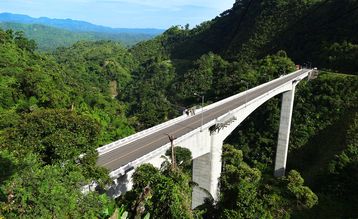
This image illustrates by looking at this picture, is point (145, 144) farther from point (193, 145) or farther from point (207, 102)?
point (207, 102)

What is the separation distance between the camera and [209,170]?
118ft

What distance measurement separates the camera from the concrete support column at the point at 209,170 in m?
35.8

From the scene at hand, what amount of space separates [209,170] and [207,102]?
37709 mm

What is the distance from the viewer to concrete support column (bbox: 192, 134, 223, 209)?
117 feet

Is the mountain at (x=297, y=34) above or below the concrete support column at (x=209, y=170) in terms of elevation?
above

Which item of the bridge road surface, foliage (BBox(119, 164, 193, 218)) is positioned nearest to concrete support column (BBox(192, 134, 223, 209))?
the bridge road surface

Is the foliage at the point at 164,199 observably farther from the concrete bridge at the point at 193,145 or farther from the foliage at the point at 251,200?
the concrete bridge at the point at 193,145

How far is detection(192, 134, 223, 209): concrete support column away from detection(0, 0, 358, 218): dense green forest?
5.21ft

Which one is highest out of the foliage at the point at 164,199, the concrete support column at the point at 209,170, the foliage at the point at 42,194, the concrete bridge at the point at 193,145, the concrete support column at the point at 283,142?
the foliage at the point at 42,194

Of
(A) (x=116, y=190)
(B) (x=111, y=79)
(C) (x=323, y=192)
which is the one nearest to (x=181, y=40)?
(B) (x=111, y=79)

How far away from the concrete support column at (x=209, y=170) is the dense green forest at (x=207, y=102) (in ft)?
5.21

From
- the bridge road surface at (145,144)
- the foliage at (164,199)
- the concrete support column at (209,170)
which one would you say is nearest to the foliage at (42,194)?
the foliage at (164,199)

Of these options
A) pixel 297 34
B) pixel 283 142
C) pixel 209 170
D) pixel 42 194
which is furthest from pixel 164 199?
pixel 297 34

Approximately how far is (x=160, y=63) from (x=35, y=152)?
414 feet
